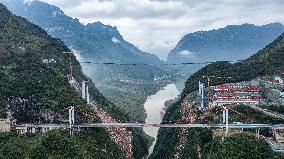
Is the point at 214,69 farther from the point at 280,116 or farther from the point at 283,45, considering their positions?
the point at 280,116

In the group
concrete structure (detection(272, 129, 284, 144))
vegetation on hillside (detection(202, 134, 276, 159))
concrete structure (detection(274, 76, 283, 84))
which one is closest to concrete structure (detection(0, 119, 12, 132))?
vegetation on hillside (detection(202, 134, 276, 159))

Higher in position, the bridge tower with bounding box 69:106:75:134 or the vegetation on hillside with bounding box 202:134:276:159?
the bridge tower with bounding box 69:106:75:134

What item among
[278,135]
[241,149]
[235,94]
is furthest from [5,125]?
[235,94]

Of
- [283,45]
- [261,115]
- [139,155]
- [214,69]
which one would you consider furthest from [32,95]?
[283,45]

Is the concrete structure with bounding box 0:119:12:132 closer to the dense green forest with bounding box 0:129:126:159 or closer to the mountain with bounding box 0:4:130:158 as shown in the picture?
the mountain with bounding box 0:4:130:158

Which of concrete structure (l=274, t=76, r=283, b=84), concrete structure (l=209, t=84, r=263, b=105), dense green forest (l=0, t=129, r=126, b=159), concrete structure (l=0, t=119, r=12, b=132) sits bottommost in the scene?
dense green forest (l=0, t=129, r=126, b=159)

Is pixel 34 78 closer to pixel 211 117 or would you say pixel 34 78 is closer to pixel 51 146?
pixel 51 146
